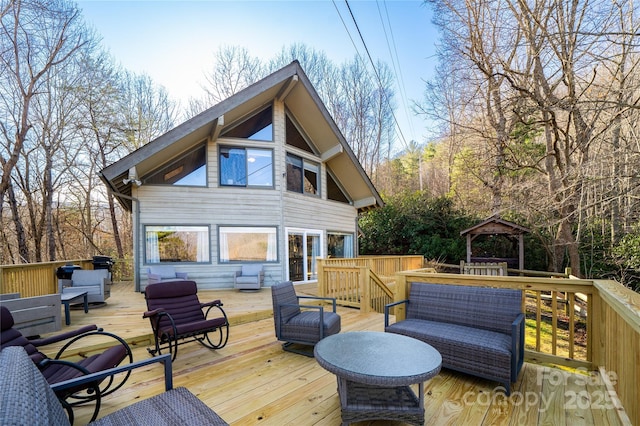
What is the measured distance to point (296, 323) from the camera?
360cm

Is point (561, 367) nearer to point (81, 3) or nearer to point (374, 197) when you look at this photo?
point (374, 197)

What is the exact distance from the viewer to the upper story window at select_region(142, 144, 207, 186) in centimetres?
749

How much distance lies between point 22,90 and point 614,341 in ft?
53.2

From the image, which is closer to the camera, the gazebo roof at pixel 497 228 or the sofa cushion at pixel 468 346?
the sofa cushion at pixel 468 346

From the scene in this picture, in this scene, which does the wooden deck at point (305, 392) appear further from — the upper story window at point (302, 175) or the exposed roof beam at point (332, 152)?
the exposed roof beam at point (332, 152)

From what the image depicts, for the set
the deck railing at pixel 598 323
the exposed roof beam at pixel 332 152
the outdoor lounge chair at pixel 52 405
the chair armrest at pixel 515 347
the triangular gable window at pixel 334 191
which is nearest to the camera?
the outdoor lounge chair at pixel 52 405

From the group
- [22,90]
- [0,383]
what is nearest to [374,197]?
[0,383]

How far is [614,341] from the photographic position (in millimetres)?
2293

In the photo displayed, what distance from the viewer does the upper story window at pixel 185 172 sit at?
7.49m

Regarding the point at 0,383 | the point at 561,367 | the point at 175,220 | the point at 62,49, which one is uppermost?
the point at 62,49

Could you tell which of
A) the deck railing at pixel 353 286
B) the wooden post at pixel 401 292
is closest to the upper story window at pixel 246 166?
the deck railing at pixel 353 286

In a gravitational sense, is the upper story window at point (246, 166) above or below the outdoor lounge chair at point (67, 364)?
above

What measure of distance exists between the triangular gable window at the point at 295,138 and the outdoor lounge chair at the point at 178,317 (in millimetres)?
5985

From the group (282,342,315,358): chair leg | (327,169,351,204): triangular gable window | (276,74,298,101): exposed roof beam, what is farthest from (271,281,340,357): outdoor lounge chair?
(327,169,351,204): triangular gable window
